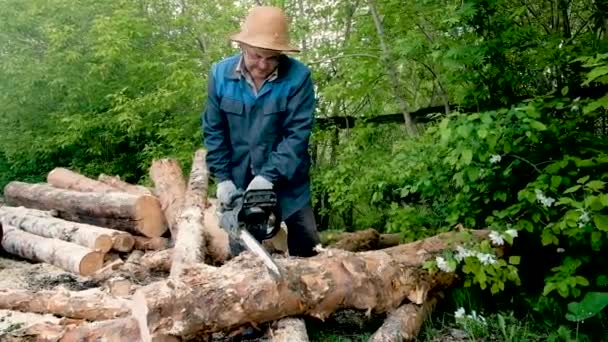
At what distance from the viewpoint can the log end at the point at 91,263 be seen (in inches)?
196

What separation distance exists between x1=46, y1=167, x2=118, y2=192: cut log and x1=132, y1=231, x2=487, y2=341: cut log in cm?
458

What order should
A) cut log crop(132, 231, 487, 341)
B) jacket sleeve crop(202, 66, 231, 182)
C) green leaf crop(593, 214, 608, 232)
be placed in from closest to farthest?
1. cut log crop(132, 231, 487, 341)
2. green leaf crop(593, 214, 608, 232)
3. jacket sleeve crop(202, 66, 231, 182)

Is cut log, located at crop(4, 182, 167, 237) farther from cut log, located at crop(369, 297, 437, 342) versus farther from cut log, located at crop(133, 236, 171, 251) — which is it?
cut log, located at crop(369, 297, 437, 342)

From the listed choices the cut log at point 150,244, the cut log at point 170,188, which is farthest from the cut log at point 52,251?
the cut log at point 170,188

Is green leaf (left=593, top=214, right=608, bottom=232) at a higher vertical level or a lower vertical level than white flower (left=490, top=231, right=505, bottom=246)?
higher

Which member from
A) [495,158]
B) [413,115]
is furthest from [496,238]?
[413,115]

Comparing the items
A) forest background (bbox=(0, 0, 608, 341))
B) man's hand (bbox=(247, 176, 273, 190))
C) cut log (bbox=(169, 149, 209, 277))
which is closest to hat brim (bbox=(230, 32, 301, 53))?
man's hand (bbox=(247, 176, 273, 190))

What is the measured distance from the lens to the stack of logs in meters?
2.70

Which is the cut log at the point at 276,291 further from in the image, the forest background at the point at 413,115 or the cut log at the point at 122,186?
the cut log at the point at 122,186

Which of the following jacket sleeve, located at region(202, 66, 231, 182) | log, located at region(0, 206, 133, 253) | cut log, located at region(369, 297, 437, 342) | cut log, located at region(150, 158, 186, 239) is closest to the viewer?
cut log, located at region(369, 297, 437, 342)

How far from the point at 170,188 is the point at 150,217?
0.48m

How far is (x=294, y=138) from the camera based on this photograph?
3.33 metres

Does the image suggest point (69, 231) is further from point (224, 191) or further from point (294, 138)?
point (294, 138)

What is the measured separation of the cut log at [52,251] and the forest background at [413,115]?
8.61ft
